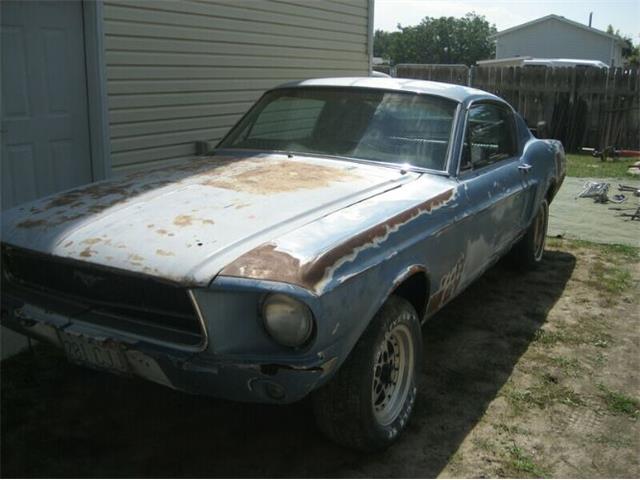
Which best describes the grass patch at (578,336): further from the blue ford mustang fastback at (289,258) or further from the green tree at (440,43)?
the green tree at (440,43)

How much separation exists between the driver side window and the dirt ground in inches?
48.0

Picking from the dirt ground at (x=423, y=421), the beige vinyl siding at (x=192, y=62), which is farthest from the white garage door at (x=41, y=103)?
the dirt ground at (x=423, y=421)

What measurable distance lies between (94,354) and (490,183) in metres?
2.71

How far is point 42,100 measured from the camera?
15.6 ft

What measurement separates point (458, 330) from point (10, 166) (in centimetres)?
330

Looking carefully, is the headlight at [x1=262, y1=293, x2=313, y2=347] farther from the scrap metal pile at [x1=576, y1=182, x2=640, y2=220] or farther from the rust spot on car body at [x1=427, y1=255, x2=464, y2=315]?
the scrap metal pile at [x1=576, y1=182, x2=640, y2=220]

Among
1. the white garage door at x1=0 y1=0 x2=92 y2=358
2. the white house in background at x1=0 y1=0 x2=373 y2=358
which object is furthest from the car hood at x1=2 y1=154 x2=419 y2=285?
the white house in background at x1=0 y1=0 x2=373 y2=358

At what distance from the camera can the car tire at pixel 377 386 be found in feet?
9.29

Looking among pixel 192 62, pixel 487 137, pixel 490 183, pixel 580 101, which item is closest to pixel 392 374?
pixel 490 183

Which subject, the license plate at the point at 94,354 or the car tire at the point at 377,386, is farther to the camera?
the car tire at the point at 377,386

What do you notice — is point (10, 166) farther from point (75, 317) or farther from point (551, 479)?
point (551, 479)

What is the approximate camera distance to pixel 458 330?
464cm

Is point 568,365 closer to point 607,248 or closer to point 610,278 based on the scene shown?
point 610,278

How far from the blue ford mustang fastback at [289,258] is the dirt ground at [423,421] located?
0.96 ft
